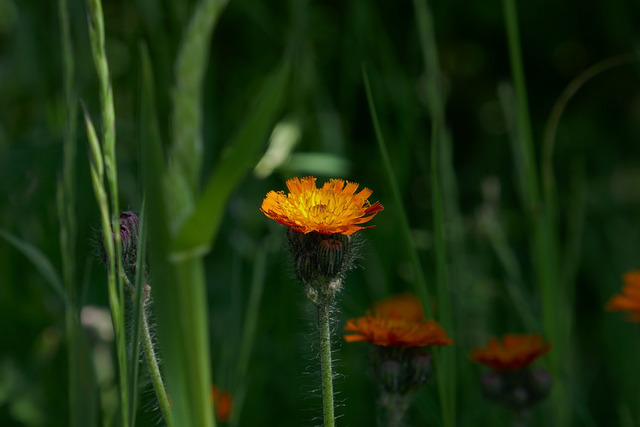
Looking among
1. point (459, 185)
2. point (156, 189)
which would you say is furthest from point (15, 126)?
point (156, 189)

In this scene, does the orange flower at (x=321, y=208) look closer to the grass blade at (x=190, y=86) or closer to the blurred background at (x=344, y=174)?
the blurred background at (x=344, y=174)

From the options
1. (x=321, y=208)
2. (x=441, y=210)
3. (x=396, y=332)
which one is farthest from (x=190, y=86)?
(x=396, y=332)

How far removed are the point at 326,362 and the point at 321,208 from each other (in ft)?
0.46

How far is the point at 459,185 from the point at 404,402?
5.36 ft

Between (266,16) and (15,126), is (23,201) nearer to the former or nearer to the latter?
(15,126)

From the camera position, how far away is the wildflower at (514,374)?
1.16 meters

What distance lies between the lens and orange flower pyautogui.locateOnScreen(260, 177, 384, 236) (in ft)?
2.46

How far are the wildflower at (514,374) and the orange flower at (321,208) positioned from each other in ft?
1.48

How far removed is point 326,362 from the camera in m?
0.77

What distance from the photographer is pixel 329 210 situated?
788 millimetres

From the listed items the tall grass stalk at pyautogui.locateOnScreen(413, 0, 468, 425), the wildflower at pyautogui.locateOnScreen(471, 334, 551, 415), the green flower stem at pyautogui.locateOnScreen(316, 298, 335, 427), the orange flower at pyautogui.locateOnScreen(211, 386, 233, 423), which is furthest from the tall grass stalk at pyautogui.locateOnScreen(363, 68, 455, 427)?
the orange flower at pyautogui.locateOnScreen(211, 386, 233, 423)

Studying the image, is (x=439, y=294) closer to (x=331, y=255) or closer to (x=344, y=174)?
(x=331, y=255)

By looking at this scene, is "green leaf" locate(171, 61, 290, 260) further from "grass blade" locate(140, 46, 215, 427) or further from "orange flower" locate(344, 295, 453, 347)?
"orange flower" locate(344, 295, 453, 347)

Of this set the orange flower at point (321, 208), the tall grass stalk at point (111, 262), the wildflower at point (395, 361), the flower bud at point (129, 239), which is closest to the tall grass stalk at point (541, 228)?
the wildflower at point (395, 361)
